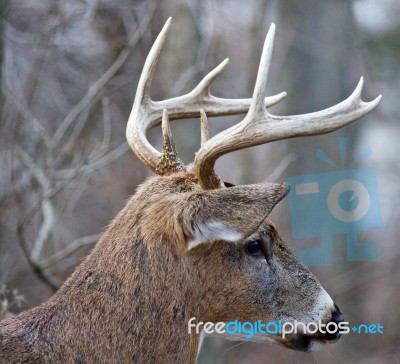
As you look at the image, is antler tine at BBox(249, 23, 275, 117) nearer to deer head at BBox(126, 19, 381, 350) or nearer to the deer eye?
deer head at BBox(126, 19, 381, 350)

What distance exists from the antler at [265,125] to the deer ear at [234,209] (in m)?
0.40

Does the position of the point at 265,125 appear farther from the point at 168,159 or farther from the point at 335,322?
the point at 335,322

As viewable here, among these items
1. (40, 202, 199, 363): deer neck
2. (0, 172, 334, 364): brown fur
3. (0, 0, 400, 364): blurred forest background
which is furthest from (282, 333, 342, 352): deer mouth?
(0, 0, 400, 364): blurred forest background

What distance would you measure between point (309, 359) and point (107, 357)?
7.65 ft

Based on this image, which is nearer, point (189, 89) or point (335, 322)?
point (335, 322)

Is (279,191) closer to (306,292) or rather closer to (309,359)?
(306,292)

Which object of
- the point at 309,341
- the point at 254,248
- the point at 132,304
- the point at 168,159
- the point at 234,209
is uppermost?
the point at 168,159

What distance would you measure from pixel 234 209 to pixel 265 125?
65 centimetres

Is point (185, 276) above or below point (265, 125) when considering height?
below

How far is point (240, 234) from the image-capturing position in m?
4.26

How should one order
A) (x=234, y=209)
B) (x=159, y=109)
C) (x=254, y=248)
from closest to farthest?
1. (x=234, y=209)
2. (x=254, y=248)
3. (x=159, y=109)

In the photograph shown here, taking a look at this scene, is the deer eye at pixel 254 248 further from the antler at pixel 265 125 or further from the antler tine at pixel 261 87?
the antler tine at pixel 261 87

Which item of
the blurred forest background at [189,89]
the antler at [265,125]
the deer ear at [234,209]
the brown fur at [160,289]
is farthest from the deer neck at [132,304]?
the blurred forest background at [189,89]

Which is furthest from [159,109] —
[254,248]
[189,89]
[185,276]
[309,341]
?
[189,89]
